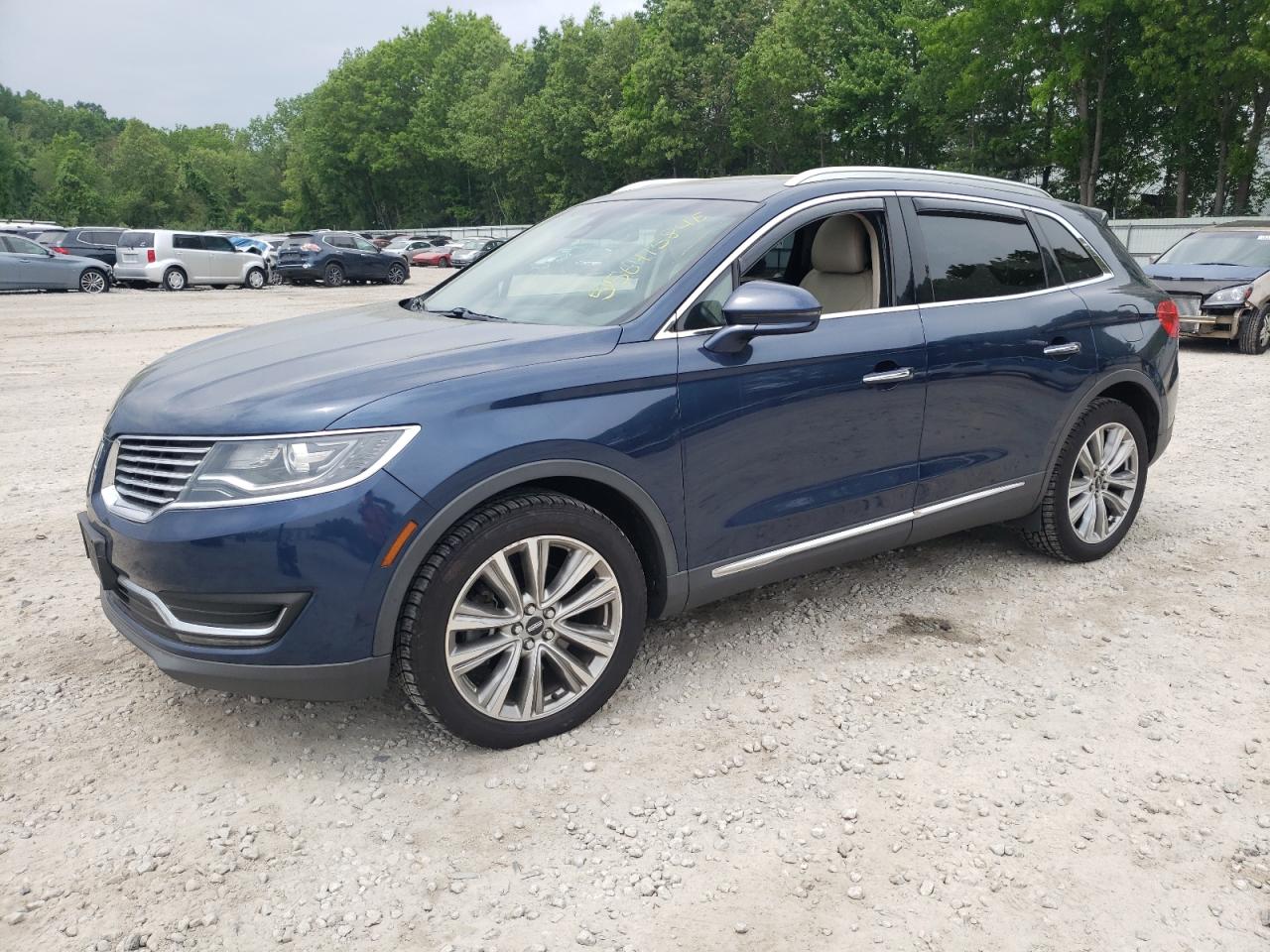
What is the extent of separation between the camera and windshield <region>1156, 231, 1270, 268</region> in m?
13.4

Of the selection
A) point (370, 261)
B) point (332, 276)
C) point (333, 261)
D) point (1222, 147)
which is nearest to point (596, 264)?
point (333, 261)

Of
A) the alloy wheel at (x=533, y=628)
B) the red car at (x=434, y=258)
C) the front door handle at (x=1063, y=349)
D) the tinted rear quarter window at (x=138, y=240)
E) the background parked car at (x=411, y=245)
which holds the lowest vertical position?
the alloy wheel at (x=533, y=628)

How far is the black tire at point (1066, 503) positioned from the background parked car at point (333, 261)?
1062 inches

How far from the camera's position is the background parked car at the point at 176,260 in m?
25.6

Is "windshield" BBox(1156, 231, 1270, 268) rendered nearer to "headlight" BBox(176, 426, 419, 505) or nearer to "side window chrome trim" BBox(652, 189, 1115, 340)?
"side window chrome trim" BBox(652, 189, 1115, 340)

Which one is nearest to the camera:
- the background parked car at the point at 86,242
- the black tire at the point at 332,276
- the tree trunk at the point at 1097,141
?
the background parked car at the point at 86,242

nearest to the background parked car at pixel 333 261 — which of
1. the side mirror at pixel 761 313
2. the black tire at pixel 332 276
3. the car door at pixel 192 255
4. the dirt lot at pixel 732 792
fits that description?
the black tire at pixel 332 276

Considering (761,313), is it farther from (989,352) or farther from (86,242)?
(86,242)

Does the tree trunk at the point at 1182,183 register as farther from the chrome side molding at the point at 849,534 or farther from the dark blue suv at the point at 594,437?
the chrome side molding at the point at 849,534

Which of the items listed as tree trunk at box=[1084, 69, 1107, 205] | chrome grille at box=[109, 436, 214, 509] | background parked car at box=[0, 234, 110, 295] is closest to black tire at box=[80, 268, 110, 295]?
background parked car at box=[0, 234, 110, 295]

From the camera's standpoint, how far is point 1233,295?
1277cm

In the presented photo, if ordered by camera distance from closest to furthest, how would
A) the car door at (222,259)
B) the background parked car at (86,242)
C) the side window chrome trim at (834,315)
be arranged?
the side window chrome trim at (834,315)
the car door at (222,259)
the background parked car at (86,242)

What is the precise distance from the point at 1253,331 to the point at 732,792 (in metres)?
12.6

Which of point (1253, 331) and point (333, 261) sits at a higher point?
point (333, 261)
